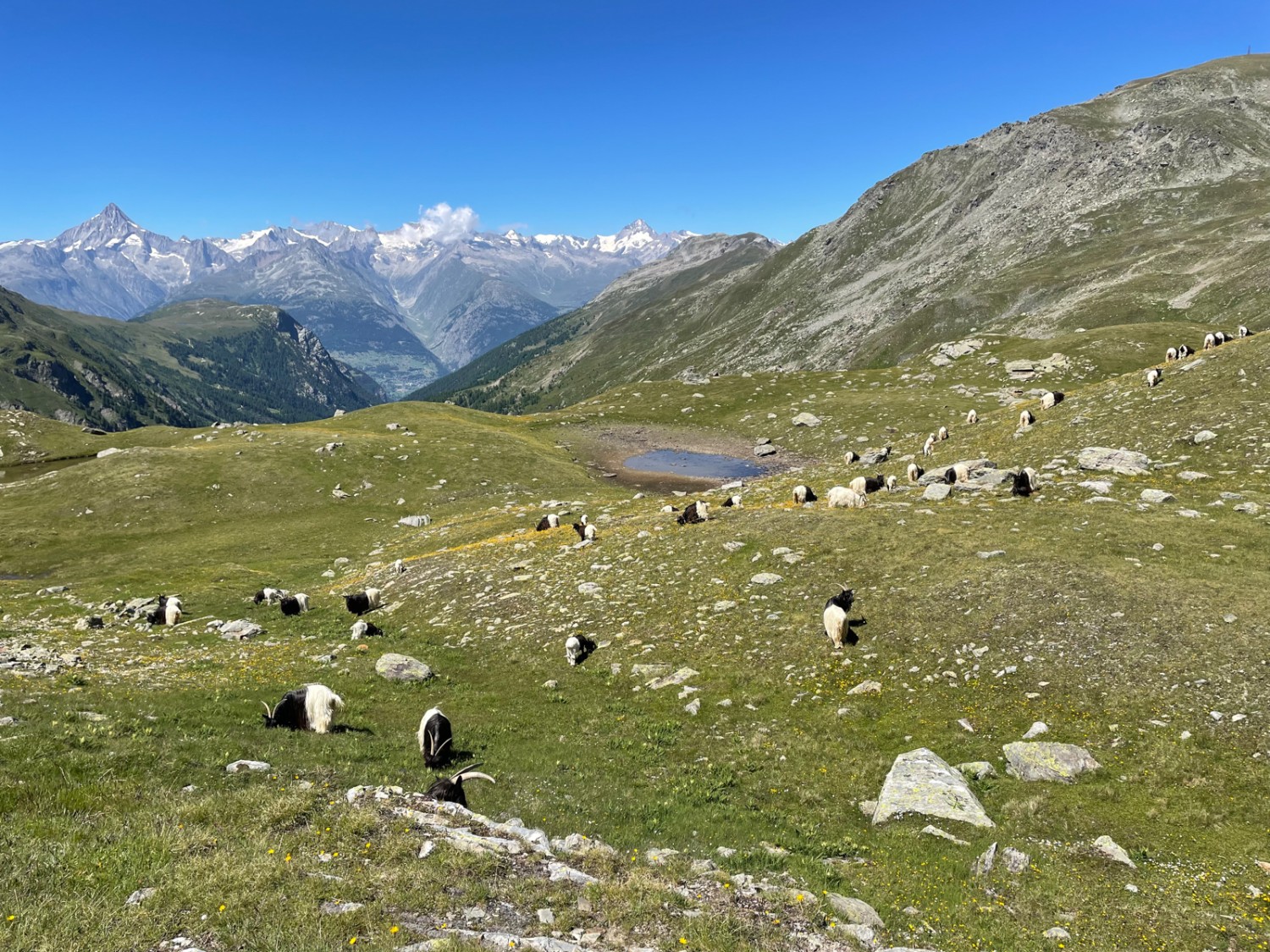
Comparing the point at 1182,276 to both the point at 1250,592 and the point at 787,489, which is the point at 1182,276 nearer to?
the point at 787,489


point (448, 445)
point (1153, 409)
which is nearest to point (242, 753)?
point (1153, 409)

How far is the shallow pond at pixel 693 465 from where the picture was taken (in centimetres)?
6794

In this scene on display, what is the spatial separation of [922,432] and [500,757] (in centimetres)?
6094

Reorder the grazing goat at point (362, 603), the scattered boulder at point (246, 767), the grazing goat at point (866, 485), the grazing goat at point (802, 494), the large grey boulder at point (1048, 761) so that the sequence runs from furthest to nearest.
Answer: the grazing goat at point (802, 494) → the grazing goat at point (866, 485) → the grazing goat at point (362, 603) → the large grey boulder at point (1048, 761) → the scattered boulder at point (246, 767)

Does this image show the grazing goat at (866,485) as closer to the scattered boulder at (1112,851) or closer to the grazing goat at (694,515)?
the grazing goat at (694,515)

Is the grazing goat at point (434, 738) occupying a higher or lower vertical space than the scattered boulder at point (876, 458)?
lower

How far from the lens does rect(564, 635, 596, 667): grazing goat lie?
23.3 m

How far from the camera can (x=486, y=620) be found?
28281mm

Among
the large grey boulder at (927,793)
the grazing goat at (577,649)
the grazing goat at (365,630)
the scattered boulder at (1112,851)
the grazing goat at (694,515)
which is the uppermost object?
the grazing goat at (694,515)

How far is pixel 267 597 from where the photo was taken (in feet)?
118

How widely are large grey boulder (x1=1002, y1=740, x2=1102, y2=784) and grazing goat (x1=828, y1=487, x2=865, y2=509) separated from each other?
17.8 metres

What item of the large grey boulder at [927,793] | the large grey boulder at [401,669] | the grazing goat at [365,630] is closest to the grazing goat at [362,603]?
the grazing goat at [365,630]

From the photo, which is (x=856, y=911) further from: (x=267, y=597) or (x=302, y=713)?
(x=267, y=597)

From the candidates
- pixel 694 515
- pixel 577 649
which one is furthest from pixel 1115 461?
pixel 577 649
